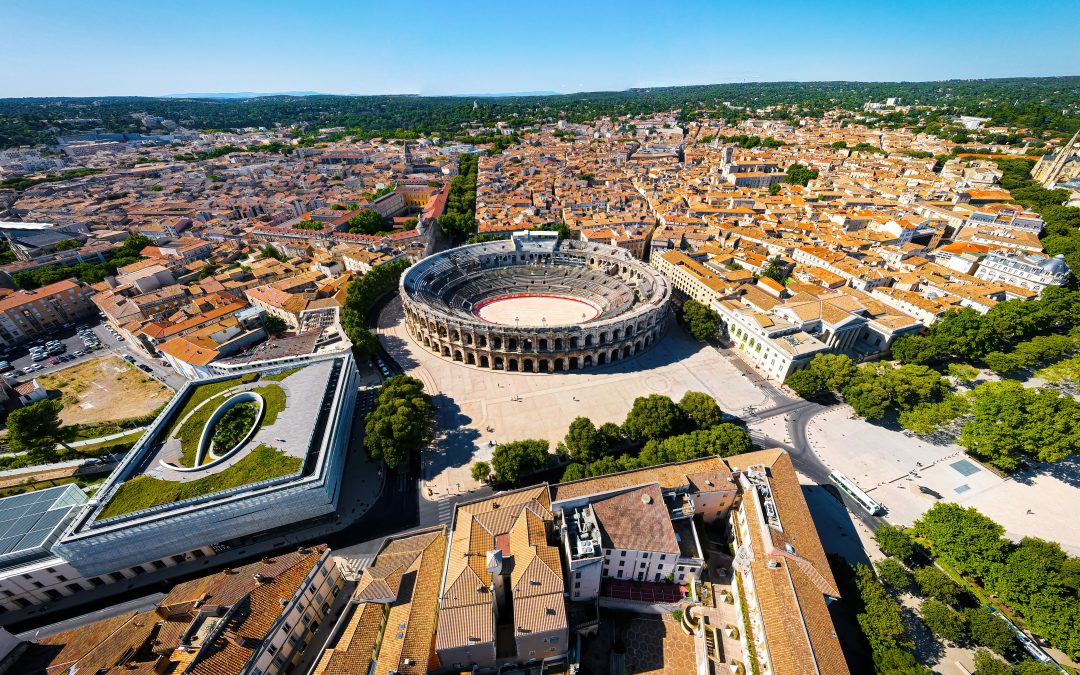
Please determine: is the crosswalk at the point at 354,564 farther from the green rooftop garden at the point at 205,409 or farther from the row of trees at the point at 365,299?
the row of trees at the point at 365,299

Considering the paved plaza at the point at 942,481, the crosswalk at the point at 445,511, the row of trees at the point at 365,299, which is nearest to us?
the paved plaza at the point at 942,481

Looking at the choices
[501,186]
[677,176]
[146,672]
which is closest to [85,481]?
[146,672]

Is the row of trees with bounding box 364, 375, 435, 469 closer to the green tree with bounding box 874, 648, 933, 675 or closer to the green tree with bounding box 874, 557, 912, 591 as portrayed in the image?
the green tree with bounding box 874, 648, 933, 675

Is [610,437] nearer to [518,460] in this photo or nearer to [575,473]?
[575,473]

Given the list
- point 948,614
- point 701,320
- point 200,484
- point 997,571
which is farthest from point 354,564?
point 701,320

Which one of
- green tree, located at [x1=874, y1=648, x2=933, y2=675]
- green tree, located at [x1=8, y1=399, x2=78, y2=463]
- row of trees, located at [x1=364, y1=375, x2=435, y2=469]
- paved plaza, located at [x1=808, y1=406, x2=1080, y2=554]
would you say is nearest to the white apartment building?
paved plaza, located at [x1=808, y1=406, x2=1080, y2=554]

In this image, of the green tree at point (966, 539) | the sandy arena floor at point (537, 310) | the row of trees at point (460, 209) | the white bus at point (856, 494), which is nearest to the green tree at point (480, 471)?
the sandy arena floor at point (537, 310)
